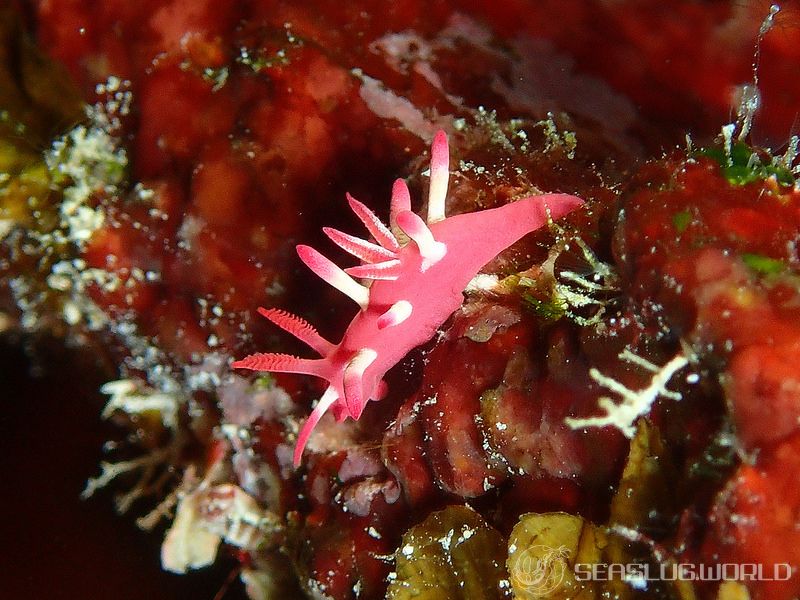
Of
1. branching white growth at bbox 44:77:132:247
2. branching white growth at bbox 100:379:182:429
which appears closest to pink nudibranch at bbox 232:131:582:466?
branching white growth at bbox 44:77:132:247

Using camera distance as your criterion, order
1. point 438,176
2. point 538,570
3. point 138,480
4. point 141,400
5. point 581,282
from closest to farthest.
A: point 538,570 → point 581,282 → point 438,176 → point 141,400 → point 138,480

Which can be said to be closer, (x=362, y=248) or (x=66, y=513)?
(x=362, y=248)

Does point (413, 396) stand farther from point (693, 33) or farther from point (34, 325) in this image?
point (34, 325)

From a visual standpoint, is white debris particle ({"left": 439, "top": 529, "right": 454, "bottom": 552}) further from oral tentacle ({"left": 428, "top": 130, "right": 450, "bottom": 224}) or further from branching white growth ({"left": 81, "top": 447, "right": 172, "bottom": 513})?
branching white growth ({"left": 81, "top": 447, "right": 172, "bottom": 513})

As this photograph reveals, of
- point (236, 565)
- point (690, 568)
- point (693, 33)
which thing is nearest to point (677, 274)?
point (690, 568)

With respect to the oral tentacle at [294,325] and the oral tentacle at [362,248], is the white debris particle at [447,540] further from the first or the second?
the oral tentacle at [362,248]

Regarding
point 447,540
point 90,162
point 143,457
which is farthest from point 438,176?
A: point 143,457

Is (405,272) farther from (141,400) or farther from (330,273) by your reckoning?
(141,400)
